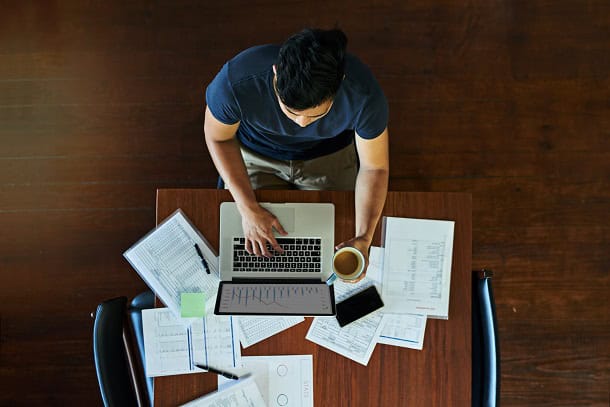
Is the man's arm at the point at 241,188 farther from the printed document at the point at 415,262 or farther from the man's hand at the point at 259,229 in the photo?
the printed document at the point at 415,262

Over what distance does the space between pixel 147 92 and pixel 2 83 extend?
589 mm

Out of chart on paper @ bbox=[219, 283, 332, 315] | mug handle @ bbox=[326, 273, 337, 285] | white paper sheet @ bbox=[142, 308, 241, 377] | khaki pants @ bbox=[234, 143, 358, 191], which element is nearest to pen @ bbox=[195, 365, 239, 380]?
white paper sheet @ bbox=[142, 308, 241, 377]

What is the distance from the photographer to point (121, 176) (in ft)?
6.35

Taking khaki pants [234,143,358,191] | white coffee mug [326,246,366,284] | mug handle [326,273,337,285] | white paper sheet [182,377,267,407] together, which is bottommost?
white paper sheet [182,377,267,407]

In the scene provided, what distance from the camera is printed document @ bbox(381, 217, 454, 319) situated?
1.29 metres

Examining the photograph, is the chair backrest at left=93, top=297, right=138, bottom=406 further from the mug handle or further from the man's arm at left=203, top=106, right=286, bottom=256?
the mug handle

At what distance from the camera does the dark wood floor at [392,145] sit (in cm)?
190

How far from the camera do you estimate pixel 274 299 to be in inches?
45.2

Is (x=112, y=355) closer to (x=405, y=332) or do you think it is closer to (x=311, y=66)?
(x=405, y=332)

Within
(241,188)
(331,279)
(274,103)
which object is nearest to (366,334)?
(331,279)

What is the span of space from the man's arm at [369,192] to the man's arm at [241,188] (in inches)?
7.9

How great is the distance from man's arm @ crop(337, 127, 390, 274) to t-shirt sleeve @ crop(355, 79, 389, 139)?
36 mm

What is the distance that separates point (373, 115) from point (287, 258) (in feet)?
1.44

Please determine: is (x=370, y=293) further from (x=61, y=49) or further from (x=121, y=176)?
(x=61, y=49)
